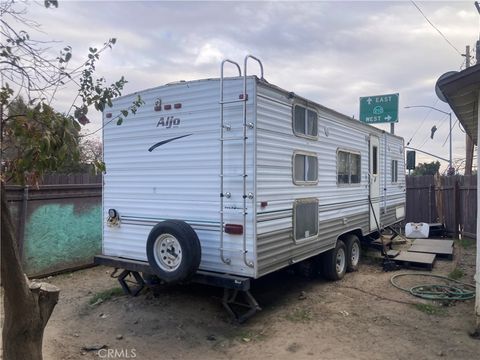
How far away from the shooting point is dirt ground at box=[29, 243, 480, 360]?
4.87m

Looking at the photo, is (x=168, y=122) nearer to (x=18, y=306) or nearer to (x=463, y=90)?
(x=18, y=306)

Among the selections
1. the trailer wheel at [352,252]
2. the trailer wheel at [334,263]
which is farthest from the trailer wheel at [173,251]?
the trailer wheel at [352,252]

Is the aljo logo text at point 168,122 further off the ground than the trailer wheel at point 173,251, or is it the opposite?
the aljo logo text at point 168,122

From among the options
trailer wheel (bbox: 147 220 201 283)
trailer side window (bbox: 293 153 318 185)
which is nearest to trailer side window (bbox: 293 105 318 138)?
trailer side window (bbox: 293 153 318 185)

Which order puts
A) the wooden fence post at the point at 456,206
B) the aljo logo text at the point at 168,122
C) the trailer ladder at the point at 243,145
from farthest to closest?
1. the wooden fence post at the point at 456,206
2. the aljo logo text at the point at 168,122
3. the trailer ladder at the point at 243,145

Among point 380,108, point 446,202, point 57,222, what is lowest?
point 57,222

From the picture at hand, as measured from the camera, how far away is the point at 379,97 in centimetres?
1620

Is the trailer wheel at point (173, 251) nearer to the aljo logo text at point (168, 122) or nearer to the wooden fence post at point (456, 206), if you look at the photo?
the aljo logo text at point (168, 122)

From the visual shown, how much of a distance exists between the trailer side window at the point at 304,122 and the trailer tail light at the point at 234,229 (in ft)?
5.66

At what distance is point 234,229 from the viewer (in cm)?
526

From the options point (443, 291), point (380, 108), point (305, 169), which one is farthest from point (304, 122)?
point (380, 108)

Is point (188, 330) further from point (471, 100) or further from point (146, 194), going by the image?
point (471, 100)

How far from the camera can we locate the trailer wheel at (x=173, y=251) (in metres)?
5.23

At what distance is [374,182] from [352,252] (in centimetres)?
203
